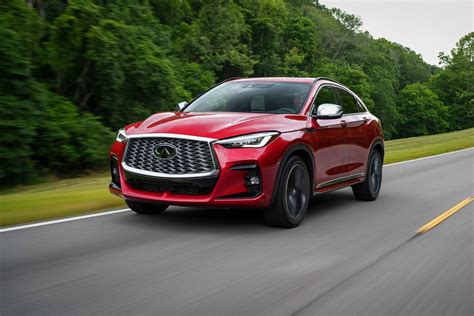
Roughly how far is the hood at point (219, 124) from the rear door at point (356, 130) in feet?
5.34

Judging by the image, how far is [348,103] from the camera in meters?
9.49

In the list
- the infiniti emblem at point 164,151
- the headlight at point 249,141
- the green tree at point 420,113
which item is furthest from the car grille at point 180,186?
the green tree at point 420,113

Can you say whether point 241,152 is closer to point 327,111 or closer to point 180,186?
point 180,186

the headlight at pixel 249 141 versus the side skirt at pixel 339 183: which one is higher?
the headlight at pixel 249 141

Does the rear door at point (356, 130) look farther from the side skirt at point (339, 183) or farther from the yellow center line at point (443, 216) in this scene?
the yellow center line at point (443, 216)

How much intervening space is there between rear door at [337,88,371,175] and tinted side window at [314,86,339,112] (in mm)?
276

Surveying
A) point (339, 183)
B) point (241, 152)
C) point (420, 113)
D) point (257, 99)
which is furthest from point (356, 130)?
point (420, 113)

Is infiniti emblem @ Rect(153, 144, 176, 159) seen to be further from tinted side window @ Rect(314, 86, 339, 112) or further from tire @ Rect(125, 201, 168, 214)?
tinted side window @ Rect(314, 86, 339, 112)

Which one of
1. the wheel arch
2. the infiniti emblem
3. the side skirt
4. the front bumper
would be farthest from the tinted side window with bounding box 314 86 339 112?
the infiniti emblem

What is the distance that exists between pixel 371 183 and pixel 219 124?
3999 millimetres

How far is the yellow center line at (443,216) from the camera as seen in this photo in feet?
24.6

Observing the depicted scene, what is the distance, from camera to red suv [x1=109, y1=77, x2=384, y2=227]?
21.5 feet

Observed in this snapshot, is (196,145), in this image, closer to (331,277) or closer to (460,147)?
(331,277)

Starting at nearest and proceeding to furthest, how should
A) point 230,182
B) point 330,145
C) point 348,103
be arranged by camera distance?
point 230,182 < point 330,145 < point 348,103
